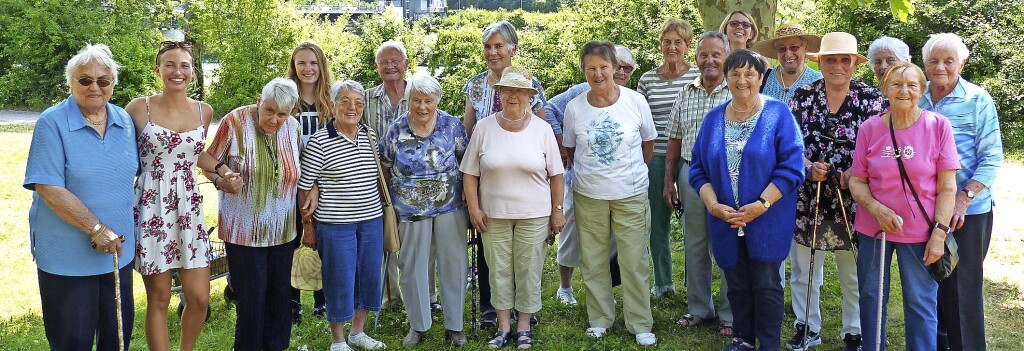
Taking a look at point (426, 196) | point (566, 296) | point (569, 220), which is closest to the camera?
point (426, 196)

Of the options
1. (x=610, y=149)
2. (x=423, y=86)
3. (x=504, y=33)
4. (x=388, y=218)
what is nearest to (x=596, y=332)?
(x=610, y=149)

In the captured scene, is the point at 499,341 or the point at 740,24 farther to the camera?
the point at 740,24

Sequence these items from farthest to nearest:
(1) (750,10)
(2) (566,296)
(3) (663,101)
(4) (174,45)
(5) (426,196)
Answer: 1. (1) (750,10)
2. (2) (566,296)
3. (3) (663,101)
4. (5) (426,196)
5. (4) (174,45)

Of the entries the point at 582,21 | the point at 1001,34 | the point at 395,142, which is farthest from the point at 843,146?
the point at 1001,34

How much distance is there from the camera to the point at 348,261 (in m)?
4.69

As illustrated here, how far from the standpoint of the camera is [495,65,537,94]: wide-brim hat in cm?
465

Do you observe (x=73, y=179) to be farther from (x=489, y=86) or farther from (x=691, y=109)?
(x=691, y=109)

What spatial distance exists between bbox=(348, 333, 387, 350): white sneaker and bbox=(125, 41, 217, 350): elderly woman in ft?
3.53

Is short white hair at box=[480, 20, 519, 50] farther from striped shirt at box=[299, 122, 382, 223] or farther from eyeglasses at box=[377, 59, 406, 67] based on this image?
striped shirt at box=[299, 122, 382, 223]

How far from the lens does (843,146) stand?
14.9ft

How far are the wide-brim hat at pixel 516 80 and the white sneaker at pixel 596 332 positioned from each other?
164cm

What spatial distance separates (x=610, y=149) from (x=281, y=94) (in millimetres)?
1950

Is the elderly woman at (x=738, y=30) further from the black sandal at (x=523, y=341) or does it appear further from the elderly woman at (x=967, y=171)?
the black sandal at (x=523, y=341)

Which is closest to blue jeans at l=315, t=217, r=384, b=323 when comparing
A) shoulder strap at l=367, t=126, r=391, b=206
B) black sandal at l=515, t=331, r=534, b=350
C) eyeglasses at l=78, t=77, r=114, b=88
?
shoulder strap at l=367, t=126, r=391, b=206
